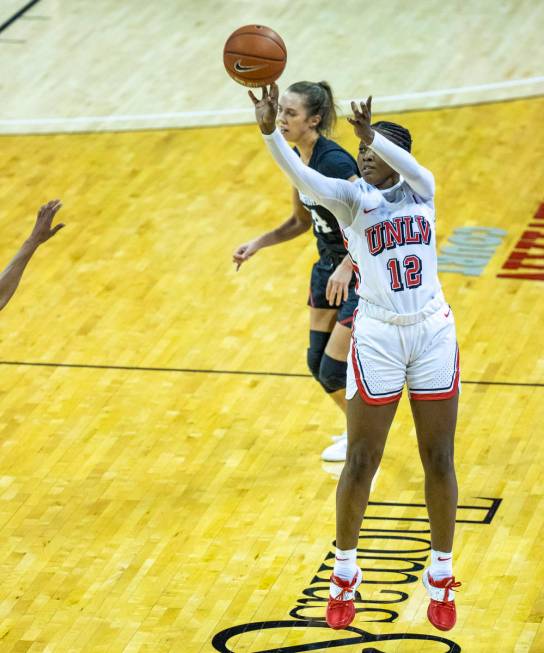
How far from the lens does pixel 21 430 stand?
934cm

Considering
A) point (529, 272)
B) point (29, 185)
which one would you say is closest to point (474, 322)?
point (529, 272)

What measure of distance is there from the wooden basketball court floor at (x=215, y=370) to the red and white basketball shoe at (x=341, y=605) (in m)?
0.37

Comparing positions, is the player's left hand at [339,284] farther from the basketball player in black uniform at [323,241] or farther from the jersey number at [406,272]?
the jersey number at [406,272]

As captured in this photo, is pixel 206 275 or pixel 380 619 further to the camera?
pixel 206 275

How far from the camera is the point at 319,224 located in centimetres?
823

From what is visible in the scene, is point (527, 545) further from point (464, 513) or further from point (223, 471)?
point (223, 471)

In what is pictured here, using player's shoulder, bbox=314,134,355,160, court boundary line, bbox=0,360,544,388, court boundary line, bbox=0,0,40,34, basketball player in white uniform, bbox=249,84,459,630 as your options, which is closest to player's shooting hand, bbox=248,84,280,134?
basketball player in white uniform, bbox=249,84,459,630

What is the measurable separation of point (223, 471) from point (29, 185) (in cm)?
522

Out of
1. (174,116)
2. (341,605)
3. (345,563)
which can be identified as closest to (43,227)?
(345,563)

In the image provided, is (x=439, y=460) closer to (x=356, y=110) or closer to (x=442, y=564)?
(x=442, y=564)

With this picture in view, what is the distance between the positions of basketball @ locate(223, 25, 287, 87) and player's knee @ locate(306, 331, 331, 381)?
192 centimetres

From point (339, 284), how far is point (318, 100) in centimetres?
112

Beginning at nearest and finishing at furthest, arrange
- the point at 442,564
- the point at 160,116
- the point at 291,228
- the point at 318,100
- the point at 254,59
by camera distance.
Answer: the point at 442,564
the point at 254,59
the point at 318,100
the point at 291,228
the point at 160,116

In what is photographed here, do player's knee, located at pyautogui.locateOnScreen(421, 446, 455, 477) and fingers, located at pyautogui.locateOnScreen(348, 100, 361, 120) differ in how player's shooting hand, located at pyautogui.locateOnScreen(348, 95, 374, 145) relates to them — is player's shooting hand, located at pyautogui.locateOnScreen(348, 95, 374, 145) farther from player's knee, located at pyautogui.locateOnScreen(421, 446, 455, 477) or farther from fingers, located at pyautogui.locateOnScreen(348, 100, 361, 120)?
player's knee, located at pyautogui.locateOnScreen(421, 446, 455, 477)
